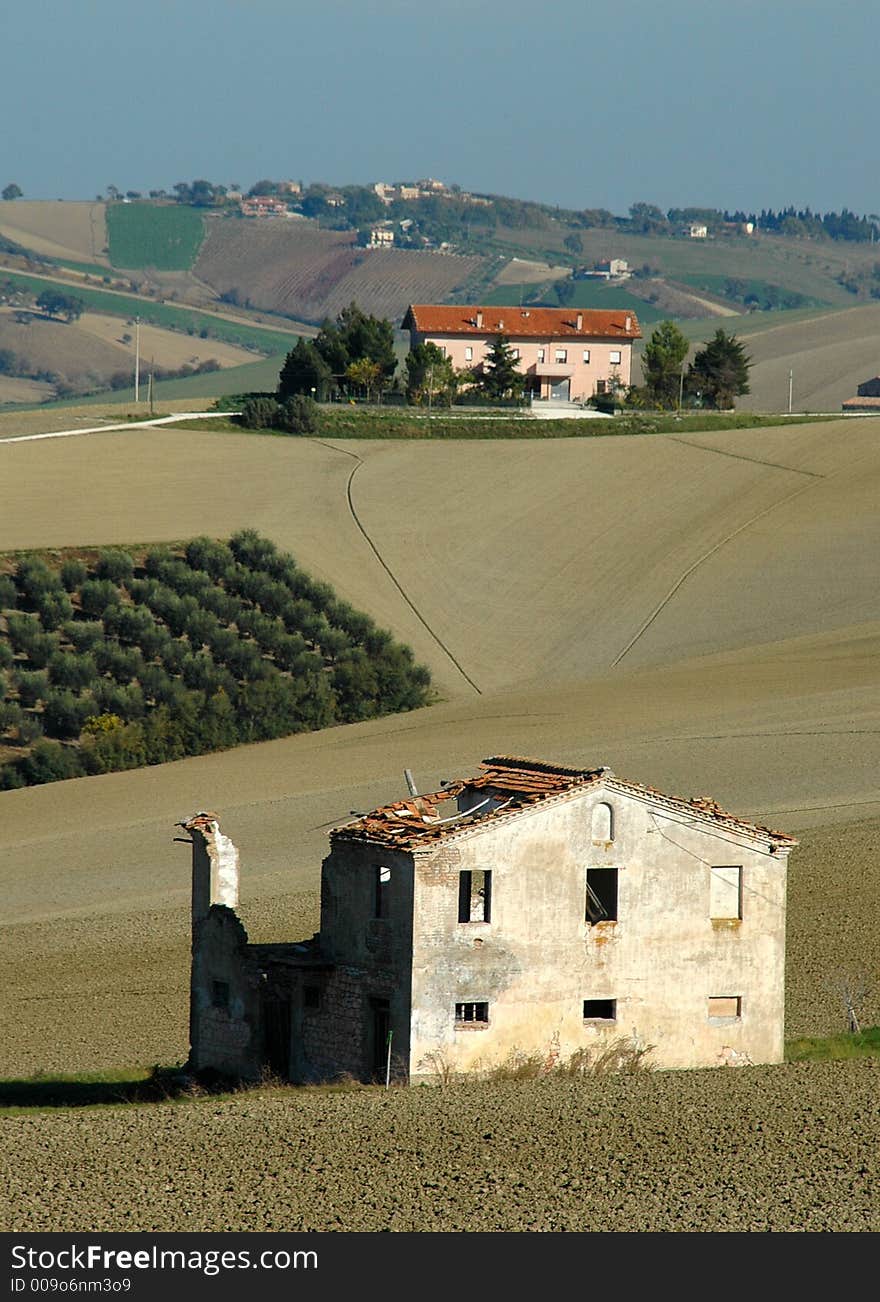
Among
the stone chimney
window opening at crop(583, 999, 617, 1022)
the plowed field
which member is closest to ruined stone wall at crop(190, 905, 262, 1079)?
the stone chimney

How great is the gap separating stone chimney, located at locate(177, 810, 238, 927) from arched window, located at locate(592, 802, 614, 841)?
20.0 feet

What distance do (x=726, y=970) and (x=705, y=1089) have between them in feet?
9.75

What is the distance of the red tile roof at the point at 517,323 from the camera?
123750mm

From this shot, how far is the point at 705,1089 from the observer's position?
32.5 meters

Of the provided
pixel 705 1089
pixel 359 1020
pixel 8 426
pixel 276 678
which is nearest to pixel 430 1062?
pixel 359 1020

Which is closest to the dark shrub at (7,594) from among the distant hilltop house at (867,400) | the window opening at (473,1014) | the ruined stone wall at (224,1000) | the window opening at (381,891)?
the ruined stone wall at (224,1000)

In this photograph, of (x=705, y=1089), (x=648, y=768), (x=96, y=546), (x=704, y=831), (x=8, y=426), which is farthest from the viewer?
(x=8, y=426)

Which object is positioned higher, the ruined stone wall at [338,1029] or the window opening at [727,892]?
the window opening at [727,892]

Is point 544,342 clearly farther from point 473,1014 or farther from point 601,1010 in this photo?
point 473,1014

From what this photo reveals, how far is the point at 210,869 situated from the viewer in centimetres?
3684

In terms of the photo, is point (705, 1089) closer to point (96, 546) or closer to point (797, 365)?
point (96, 546)

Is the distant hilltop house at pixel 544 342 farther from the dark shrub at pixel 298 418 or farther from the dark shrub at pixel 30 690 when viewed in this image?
the dark shrub at pixel 30 690

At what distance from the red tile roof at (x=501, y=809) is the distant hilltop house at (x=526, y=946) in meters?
0.04

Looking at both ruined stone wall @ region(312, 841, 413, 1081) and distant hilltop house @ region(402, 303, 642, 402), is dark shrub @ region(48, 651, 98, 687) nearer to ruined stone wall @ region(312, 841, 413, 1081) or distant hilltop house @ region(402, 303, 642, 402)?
ruined stone wall @ region(312, 841, 413, 1081)
